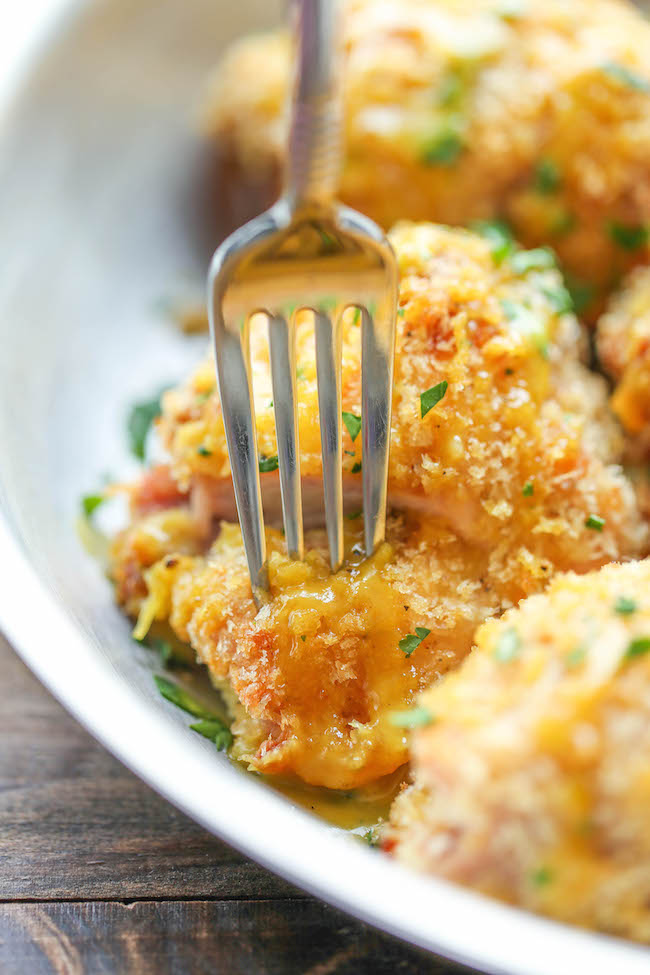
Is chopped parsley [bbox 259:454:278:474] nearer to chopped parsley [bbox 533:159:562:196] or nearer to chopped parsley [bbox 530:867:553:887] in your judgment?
chopped parsley [bbox 530:867:553:887]

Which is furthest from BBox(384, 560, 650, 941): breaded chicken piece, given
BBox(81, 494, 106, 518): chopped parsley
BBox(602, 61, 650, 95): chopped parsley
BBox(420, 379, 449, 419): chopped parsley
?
BBox(602, 61, 650, 95): chopped parsley

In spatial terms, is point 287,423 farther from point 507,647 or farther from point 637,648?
point 637,648

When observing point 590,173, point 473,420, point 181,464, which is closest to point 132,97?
point 590,173

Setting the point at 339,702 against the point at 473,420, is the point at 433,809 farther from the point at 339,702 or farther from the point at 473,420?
the point at 473,420

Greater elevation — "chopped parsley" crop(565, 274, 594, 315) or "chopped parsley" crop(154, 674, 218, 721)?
"chopped parsley" crop(565, 274, 594, 315)

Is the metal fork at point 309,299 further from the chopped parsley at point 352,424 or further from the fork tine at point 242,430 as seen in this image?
the chopped parsley at point 352,424

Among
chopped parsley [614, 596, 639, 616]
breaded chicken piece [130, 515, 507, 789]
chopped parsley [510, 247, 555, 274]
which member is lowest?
breaded chicken piece [130, 515, 507, 789]

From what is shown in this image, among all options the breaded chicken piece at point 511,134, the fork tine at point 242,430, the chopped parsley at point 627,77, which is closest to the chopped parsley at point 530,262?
the breaded chicken piece at point 511,134
